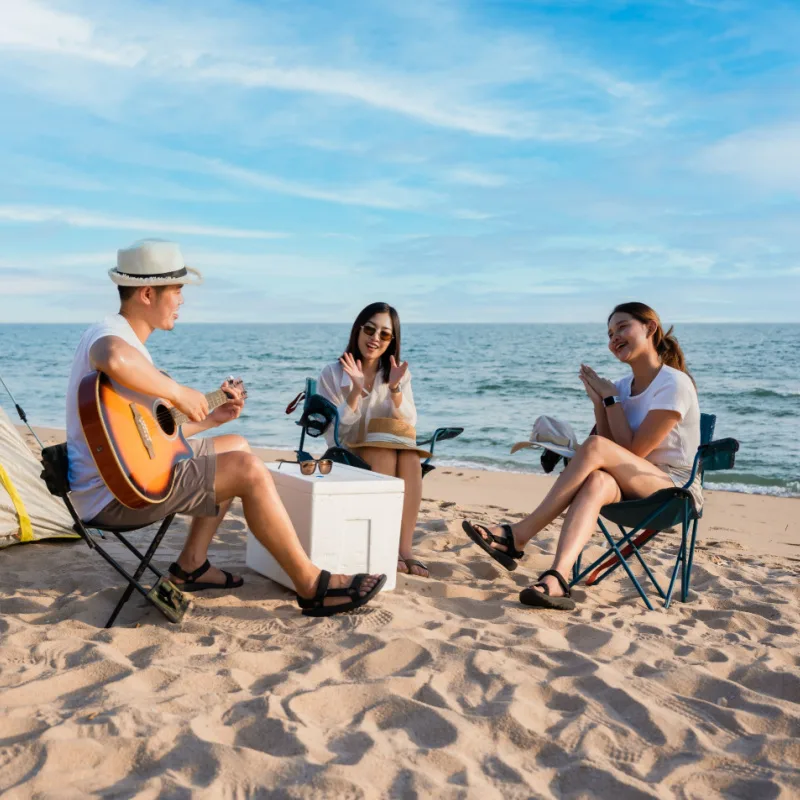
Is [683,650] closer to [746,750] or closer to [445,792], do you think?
[746,750]

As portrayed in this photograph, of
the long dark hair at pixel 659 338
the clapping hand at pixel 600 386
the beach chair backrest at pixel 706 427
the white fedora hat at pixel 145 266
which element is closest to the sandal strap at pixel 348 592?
the white fedora hat at pixel 145 266

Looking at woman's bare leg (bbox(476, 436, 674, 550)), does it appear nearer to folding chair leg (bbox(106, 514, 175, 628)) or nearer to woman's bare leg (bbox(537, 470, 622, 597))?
woman's bare leg (bbox(537, 470, 622, 597))

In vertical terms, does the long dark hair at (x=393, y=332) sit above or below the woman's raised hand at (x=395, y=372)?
above

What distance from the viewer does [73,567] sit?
3795 mm

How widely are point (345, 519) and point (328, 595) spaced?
Result: 1.22ft

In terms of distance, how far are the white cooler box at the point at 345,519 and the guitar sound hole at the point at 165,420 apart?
0.56 metres

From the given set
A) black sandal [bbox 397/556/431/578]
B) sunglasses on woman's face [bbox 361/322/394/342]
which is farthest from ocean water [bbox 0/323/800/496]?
black sandal [bbox 397/556/431/578]

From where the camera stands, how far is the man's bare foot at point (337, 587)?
124 inches

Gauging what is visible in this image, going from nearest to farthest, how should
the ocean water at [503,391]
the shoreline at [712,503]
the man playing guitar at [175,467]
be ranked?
the man playing guitar at [175,467], the shoreline at [712,503], the ocean water at [503,391]

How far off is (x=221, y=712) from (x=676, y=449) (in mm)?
2356

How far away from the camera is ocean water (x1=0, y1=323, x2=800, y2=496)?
10477 millimetres

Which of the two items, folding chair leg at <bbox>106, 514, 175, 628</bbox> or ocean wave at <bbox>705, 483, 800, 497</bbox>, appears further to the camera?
ocean wave at <bbox>705, 483, 800, 497</bbox>

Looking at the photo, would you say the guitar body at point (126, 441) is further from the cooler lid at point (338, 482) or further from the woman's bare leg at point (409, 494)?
the woman's bare leg at point (409, 494)

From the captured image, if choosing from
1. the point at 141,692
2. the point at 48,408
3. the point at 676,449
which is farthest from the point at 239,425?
the point at 141,692
